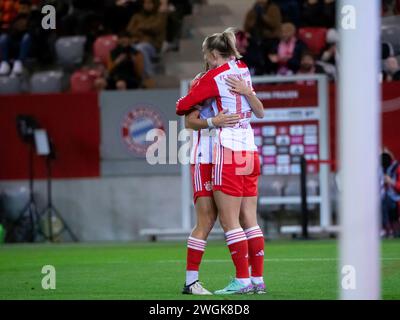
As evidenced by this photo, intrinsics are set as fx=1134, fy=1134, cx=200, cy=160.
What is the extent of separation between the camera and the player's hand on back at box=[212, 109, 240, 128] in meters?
9.37

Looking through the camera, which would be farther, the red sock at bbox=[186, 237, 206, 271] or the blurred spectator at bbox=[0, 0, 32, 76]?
the blurred spectator at bbox=[0, 0, 32, 76]

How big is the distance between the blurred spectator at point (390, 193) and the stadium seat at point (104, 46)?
22.0 ft

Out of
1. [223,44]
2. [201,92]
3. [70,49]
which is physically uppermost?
[70,49]

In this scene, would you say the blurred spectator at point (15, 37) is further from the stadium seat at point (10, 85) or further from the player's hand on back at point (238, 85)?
the player's hand on back at point (238, 85)

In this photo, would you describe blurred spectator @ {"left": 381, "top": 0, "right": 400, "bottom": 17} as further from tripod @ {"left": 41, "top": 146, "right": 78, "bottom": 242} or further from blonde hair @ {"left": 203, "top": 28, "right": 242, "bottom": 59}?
blonde hair @ {"left": 203, "top": 28, "right": 242, "bottom": 59}

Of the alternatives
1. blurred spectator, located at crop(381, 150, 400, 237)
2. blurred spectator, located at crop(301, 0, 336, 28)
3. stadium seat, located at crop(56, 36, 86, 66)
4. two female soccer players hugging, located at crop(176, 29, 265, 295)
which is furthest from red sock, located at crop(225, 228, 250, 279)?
stadium seat, located at crop(56, 36, 86, 66)

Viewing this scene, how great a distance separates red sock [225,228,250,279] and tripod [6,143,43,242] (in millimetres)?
12454

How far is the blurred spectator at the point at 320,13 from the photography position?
847 inches

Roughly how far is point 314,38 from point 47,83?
5472 millimetres

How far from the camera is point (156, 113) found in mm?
21578

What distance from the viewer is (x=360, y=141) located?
18.9 feet

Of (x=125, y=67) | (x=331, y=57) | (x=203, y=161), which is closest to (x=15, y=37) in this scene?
(x=125, y=67)

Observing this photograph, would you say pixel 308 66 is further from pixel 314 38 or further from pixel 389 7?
pixel 389 7

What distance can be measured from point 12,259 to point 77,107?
6.47 m
